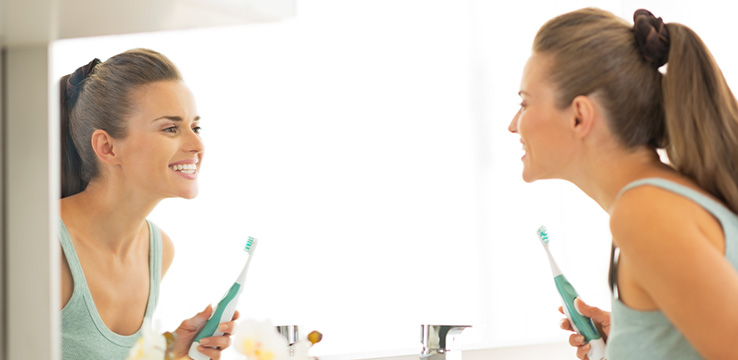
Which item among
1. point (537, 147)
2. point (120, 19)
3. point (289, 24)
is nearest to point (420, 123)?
point (289, 24)

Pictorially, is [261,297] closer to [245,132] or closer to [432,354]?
[245,132]

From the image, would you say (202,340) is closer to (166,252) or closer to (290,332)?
(290,332)

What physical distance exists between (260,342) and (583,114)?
426 millimetres

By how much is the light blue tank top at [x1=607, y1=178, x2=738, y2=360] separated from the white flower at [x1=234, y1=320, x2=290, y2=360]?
36 centimetres

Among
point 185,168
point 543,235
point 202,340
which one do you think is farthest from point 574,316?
point 185,168

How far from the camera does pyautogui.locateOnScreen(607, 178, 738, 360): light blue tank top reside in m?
0.72

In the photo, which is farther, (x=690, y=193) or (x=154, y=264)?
(x=154, y=264)

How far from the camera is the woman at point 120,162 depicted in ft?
3.42

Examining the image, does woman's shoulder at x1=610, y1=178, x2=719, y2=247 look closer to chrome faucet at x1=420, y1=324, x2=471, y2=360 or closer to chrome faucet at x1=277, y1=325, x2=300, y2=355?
chrome faucet at x1=420, y1=324, x2=471, y2=360

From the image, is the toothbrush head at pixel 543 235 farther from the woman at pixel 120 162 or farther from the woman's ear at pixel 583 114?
the woman at pixel 120 162

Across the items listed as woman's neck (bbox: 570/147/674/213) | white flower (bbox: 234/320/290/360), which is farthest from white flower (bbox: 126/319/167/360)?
woman's neck (bbox: 570/147/674/213)

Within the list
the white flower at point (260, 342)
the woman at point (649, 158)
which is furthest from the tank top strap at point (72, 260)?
the woman at point (649, 158)

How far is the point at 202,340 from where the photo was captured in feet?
2.96

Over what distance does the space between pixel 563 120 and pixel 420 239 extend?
0.62 metres
